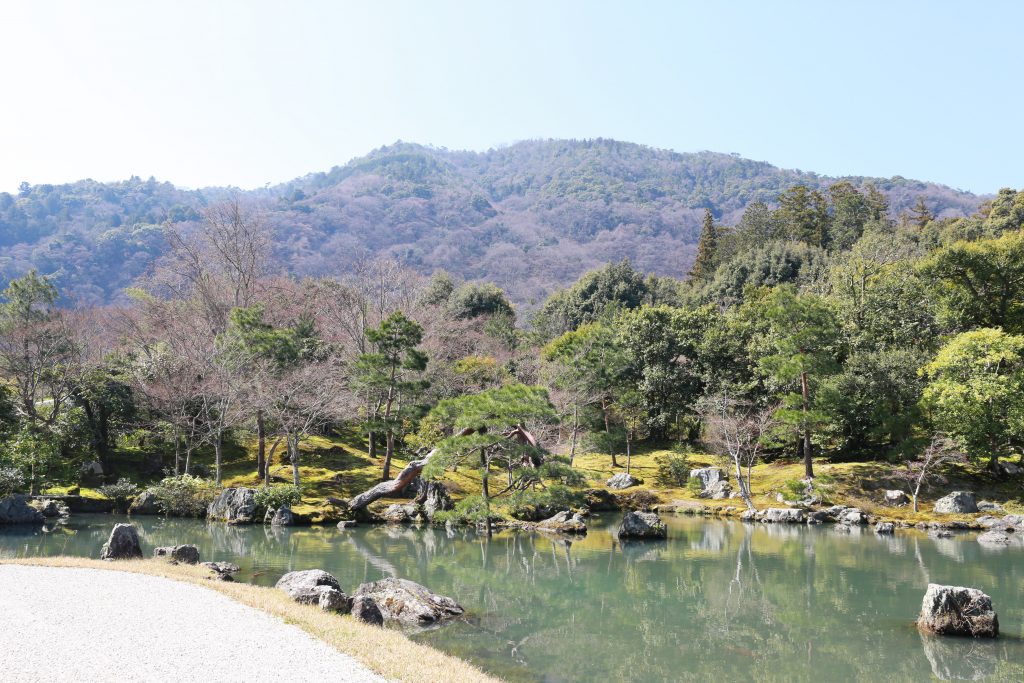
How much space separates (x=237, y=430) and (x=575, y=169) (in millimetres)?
156508

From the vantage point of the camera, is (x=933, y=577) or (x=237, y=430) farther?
(x=237, y=430)

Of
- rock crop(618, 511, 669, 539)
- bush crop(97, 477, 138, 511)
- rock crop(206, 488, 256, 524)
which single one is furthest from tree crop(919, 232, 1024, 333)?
bush crop(97, 477, 138, 511)

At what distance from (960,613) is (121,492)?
27459 millimetres

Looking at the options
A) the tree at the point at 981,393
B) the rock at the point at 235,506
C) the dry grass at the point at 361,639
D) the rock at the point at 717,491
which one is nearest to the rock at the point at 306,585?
the dry grass at the point at 361,639

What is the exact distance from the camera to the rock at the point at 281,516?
2391 cm

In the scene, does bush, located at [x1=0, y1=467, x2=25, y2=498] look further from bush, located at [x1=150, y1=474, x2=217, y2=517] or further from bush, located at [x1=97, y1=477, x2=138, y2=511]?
bush, located at [x1=150, y1=474, x2=217, y2=517]

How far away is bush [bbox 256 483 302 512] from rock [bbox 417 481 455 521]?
4738 mm

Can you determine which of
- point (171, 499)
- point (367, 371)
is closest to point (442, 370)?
point (367, 371)

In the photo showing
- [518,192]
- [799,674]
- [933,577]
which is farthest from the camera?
[518,192]

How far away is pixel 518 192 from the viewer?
17662 cm

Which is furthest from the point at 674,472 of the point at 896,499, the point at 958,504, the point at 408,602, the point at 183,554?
the point at 183,554

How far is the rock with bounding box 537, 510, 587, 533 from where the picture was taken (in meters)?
24.0

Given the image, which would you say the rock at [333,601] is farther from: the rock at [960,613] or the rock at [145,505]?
the rock at [145,505]

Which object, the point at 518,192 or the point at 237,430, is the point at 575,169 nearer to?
the point at 518,192
